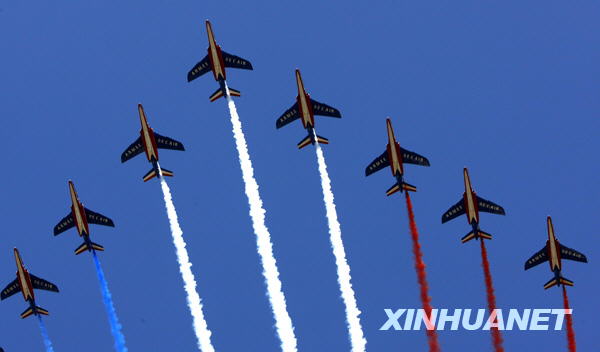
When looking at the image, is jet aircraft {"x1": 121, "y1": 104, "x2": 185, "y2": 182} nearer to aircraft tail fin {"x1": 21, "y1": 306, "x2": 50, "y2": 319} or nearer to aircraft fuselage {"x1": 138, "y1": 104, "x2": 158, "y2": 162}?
aircraft fuselage {"x1": 138, "y1": 104, "x2": 158, "y2": 162}

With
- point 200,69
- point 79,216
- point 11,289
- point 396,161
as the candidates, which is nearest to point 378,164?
point 396,161

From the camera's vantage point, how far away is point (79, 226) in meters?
131

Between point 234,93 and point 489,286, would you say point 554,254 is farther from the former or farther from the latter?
point 234,93

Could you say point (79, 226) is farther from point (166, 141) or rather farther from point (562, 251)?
point (562, 251)

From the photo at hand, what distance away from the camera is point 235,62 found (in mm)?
133875

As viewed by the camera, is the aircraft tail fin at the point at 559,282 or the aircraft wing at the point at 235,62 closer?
the aircraft tail fin at the point at 559,282

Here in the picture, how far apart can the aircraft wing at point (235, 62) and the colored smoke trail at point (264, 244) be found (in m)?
2.43

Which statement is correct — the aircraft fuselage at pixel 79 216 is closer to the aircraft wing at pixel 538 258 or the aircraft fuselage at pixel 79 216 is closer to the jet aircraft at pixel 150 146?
the jet aircraft at pixel 150 146

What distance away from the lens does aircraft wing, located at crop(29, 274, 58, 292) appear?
13512 cm

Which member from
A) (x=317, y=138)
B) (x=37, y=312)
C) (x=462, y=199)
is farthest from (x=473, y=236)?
(x=37, y=312)

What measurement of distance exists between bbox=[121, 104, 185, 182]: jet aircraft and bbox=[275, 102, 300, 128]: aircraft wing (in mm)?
6917

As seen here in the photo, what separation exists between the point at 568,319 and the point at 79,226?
1322 inches

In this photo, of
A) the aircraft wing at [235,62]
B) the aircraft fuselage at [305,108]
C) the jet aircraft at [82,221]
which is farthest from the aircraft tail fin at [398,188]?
the jet aircraft at [82,221]

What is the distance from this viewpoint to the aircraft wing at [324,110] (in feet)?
435
